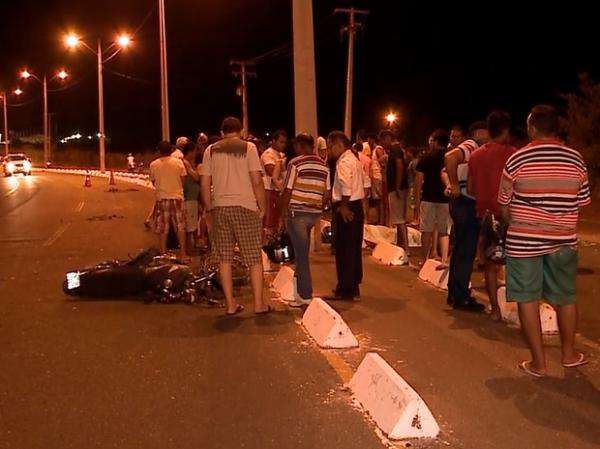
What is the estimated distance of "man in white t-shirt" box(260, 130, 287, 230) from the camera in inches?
441

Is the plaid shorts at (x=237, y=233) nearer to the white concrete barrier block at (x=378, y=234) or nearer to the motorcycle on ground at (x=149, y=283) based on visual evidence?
the motorcycle on ground at (x=149, y=283)

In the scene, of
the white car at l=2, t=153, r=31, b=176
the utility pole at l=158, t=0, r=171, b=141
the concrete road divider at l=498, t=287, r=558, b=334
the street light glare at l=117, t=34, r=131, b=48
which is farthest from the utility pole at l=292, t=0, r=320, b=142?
the white car at l=2, t=153, r=31, b=176

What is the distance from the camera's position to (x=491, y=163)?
7.20 meters

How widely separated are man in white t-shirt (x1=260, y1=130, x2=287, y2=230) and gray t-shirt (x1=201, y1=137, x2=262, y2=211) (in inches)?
115

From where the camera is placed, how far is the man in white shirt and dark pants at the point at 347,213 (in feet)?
26.9

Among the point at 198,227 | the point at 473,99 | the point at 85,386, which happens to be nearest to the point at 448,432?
the point at 85,386

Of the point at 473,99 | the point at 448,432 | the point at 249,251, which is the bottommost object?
the point at 448,432

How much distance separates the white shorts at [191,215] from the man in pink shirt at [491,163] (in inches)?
225

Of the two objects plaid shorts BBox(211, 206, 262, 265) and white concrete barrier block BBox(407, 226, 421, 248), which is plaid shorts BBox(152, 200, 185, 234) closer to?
plaid shorts BBox(211, 206, 262, 265)

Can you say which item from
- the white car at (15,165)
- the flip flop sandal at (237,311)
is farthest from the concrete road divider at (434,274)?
the white car at (15,165)

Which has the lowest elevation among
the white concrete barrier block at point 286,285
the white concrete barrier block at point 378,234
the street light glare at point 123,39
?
the white concrete barrier block at point 286,285

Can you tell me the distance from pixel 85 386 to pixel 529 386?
3.17 metres

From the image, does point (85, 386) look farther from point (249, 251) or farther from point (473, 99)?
point (473, 99)

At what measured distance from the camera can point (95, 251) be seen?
13258mm
